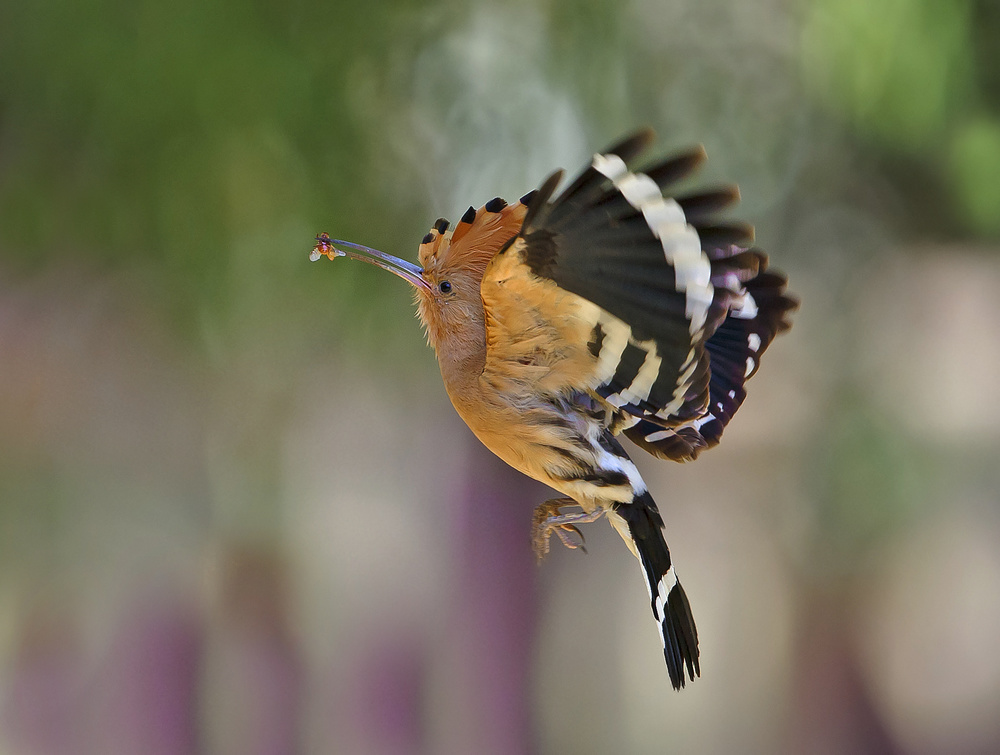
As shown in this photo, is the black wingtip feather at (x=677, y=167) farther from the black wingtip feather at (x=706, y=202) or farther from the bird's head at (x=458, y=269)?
the bird's head at (x=458, y=269)

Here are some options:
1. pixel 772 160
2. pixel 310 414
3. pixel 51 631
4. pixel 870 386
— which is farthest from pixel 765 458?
pixel 51 631

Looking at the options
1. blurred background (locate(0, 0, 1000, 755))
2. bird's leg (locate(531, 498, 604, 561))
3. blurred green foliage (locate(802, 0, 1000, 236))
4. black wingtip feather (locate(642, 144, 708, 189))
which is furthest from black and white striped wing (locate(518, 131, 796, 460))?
blurred green foliage (locate(802, 0, 1000, 236))

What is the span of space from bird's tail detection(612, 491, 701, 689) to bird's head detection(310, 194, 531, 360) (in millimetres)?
201

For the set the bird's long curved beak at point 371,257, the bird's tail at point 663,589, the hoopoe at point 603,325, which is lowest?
the bird's tail at point 663,589

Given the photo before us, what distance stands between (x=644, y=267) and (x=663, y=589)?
317 mm

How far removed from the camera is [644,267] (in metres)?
0.65

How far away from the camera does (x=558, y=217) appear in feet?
2.02

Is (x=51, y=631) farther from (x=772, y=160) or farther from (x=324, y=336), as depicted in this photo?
(x=772, y=160)

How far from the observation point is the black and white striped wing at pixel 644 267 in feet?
1.99

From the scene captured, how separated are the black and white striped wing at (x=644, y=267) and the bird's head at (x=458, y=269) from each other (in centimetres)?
10

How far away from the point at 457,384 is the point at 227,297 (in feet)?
2.94

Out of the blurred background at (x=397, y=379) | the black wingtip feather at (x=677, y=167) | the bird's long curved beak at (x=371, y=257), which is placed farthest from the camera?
the blurred background at (x=397, y=379)

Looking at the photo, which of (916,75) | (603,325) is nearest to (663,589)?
(603,325)

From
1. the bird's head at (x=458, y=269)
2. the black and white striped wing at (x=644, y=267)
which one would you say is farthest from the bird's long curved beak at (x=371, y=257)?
the black and white striped wing at (x=644, y=267)
